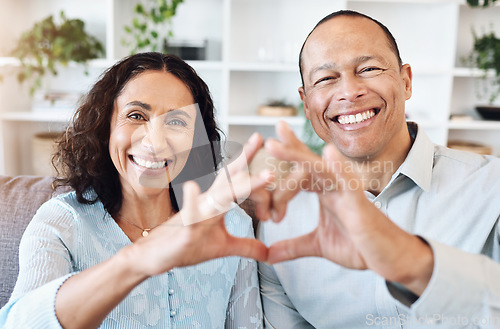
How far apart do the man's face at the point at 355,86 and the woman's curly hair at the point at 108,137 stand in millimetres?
285

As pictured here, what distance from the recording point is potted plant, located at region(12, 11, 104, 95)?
112 inches

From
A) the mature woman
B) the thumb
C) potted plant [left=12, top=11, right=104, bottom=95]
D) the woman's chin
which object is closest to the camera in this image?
the thumb

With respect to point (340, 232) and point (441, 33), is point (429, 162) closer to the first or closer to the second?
point (340, 232)

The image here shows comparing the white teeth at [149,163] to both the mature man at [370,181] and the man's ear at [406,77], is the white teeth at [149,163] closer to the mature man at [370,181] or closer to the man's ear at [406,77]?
the mature man at [370,181]

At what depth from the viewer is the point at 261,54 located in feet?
10.1

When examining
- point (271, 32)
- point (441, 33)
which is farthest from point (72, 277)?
point (441, 33)

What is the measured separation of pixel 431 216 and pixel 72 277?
2.46ft

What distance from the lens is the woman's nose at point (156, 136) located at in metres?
1.02

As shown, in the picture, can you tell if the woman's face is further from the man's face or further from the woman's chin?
the man's face

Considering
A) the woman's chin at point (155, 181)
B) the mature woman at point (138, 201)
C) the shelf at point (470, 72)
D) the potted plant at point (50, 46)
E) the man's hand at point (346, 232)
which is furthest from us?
the shelf at point (470, 72)

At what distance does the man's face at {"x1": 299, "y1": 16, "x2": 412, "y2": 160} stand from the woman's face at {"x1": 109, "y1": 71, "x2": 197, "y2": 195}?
32 centimetres

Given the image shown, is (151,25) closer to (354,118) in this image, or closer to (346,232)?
(354,118)

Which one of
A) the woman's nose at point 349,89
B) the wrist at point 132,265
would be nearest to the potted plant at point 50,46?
the woman's nose at point 349,89

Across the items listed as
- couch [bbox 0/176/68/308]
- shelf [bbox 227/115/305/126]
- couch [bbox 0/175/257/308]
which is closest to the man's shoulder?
couch [bbox 0/175/257/308]
